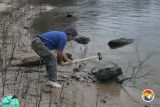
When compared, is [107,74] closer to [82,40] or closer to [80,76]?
[80,76]

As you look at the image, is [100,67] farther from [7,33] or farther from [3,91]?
[7,33]

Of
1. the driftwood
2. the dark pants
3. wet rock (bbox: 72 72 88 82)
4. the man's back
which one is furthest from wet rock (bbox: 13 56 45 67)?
the man's back

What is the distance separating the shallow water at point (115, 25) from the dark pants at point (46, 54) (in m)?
1.49

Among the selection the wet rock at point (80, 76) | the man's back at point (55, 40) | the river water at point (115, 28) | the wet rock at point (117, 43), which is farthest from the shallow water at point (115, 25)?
the man's back at point (55, 40)

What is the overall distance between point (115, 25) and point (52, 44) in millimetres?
12876

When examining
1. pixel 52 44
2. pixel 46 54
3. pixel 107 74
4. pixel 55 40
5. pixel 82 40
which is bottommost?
pixel 82 40

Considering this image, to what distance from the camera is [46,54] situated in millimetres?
9680

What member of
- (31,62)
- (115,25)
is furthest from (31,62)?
(115,25)

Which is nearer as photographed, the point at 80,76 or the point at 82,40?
the point at 80,76

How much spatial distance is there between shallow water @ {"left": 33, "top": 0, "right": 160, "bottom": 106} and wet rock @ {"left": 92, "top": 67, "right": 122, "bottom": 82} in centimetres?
32

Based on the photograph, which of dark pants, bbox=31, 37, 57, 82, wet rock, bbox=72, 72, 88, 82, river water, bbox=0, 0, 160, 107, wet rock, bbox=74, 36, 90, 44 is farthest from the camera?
wet rock, bbox=74, 36, 90, 44

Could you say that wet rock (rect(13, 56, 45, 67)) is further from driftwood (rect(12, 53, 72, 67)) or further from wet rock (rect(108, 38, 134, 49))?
wet rock (rect(108, 38, 134, 49))

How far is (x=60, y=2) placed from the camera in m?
33.9

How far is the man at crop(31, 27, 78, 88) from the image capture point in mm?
9445
